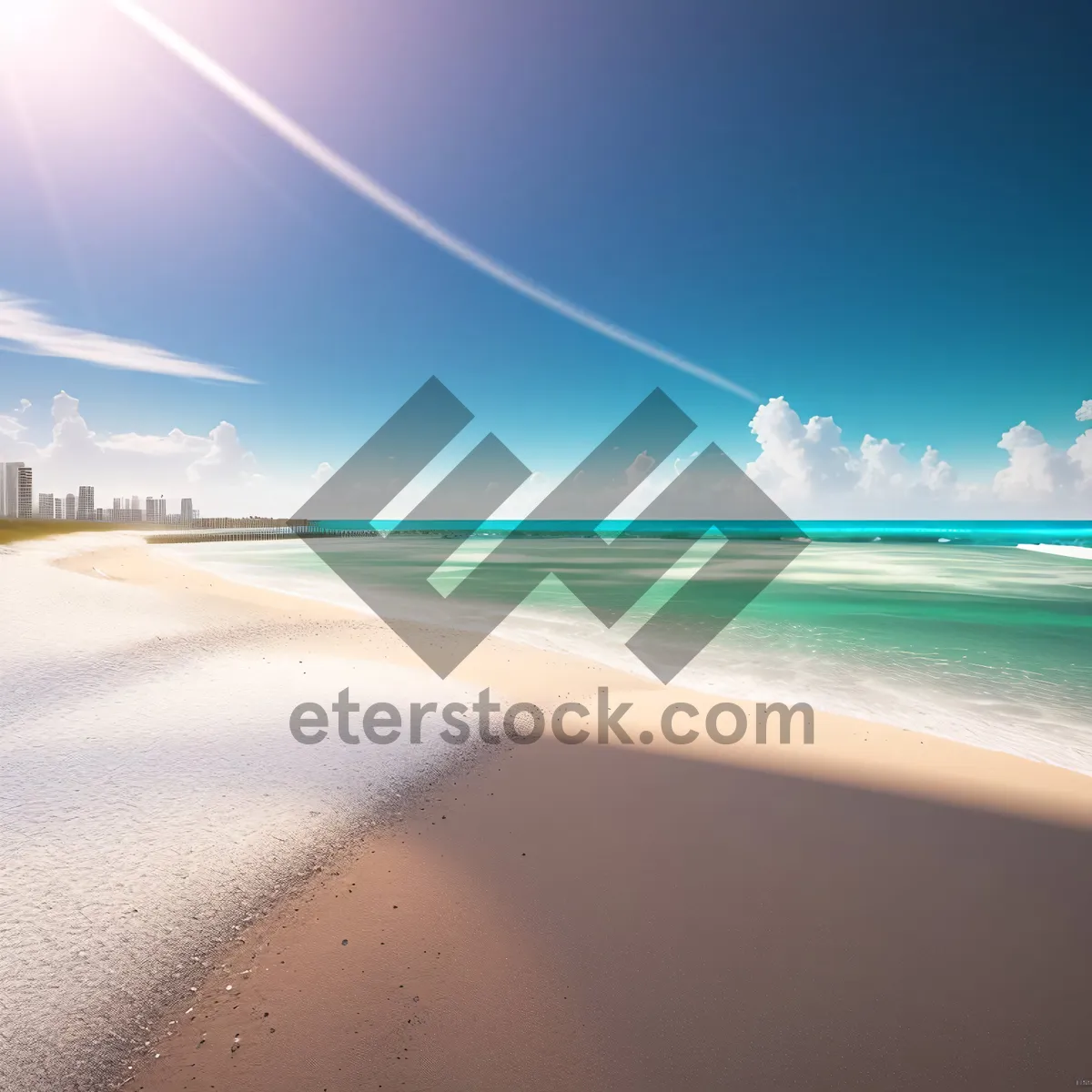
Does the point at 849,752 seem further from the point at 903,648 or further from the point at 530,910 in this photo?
the point at 903,648

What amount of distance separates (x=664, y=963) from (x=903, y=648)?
1392 cm

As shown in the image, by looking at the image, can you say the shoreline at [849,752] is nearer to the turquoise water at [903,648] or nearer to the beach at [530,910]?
the beach at [530,910]

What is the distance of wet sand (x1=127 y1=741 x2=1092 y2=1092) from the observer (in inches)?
114

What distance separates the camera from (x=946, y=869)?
4566 mm

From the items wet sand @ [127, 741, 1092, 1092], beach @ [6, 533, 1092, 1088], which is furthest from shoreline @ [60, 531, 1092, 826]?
wet sand @ [127, 741, 1092, 1092]

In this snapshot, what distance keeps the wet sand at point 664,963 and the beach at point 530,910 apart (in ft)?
0.06

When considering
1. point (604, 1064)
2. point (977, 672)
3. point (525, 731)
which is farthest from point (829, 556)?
point (604, 1064)

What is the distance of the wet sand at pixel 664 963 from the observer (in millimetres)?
2896

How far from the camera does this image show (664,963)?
353cm

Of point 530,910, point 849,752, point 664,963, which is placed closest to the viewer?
point 664,963

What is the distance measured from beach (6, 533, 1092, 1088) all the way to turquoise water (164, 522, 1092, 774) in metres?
2.24

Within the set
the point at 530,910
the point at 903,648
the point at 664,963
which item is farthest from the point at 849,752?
the point at 903,648

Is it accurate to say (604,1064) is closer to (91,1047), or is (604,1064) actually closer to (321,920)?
(321,920)

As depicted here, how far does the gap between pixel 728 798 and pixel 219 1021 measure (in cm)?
463
